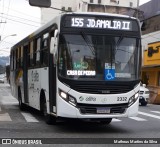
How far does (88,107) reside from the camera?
11977 millimetres

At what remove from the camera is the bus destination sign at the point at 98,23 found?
40.4 ft

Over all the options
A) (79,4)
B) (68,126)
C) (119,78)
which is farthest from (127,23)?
(79,4)

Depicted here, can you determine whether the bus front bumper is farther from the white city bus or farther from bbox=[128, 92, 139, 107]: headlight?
bbox=[128, 92, 139, 107]: headlight

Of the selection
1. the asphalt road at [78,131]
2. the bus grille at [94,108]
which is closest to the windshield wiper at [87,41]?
the bus grille at [94,108]

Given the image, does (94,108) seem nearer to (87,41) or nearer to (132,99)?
(132,99)

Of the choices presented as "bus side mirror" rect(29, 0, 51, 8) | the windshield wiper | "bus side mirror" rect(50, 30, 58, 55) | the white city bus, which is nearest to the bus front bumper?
the white city bus

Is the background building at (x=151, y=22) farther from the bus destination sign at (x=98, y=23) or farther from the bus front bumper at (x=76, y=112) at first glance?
the bus front bumper at (x=76, y=112)

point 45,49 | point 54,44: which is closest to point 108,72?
point 54,44

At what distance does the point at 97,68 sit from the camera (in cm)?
1211

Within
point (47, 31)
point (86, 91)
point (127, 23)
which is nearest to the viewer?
point (86, 91)

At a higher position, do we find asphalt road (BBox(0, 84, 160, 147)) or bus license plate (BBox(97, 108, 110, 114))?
bus license plate (BBox(97, 108, 110, 114))

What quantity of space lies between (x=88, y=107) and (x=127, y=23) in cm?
281

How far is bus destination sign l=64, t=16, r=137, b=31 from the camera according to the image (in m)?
12.3

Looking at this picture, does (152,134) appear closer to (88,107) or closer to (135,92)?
(135,92)
